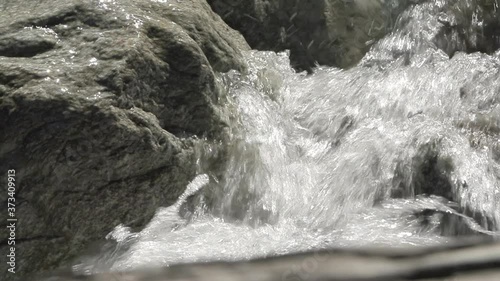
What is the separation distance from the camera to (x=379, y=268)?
2.84ft

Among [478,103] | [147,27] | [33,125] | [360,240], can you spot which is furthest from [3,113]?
[478,103]

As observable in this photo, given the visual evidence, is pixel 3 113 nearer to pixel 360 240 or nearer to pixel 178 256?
pixel 178 256

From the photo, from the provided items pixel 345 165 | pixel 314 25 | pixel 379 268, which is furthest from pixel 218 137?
pixel 379 268

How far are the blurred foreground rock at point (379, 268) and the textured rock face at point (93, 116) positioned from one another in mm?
3007

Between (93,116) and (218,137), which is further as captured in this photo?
(218,137)

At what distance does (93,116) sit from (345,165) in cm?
167

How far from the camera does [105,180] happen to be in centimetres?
389

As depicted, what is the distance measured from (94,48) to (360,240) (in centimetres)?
189

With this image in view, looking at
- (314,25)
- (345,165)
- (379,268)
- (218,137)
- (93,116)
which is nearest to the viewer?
(379,268)

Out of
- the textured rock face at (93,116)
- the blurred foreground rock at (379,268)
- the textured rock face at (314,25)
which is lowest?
the textured rock face at (93,116)

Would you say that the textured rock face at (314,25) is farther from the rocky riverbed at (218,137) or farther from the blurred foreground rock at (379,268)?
the blurred foreground rock at (379,268)

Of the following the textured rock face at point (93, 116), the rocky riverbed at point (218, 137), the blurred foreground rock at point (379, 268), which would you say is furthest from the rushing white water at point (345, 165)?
the blurred foreground rock at point (379, 268)

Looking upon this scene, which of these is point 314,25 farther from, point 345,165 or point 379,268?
point 379,268

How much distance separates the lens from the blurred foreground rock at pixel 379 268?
2.83ft
